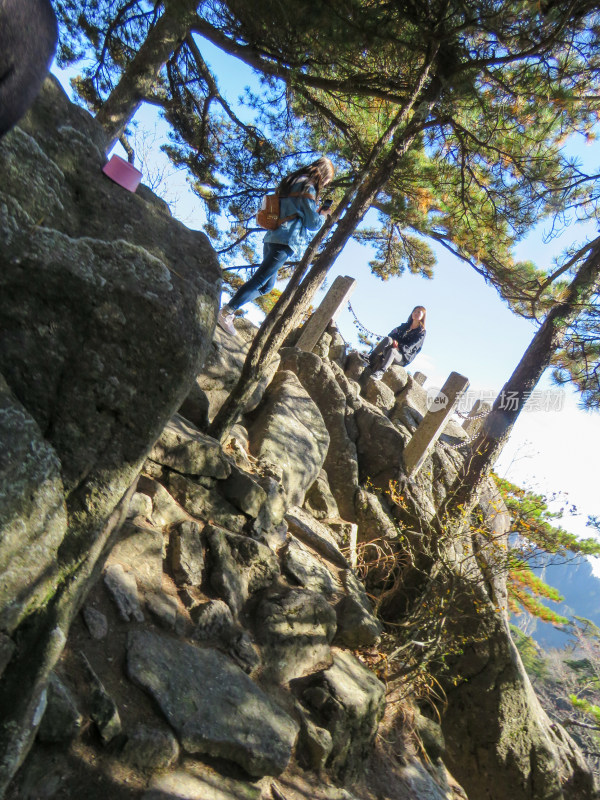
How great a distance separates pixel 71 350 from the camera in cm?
204

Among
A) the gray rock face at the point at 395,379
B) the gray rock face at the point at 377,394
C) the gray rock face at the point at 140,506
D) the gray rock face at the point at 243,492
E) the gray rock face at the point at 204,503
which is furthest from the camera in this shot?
the gray rock face at the point at 395,379

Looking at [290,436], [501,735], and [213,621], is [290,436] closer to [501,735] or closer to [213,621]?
[213,621]

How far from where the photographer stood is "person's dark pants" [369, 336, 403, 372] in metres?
9.66

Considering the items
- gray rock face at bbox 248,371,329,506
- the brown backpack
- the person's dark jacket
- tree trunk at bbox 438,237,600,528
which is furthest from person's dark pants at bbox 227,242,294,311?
the person's dark jacket

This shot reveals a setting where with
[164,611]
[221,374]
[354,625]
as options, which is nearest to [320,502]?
[354,625]

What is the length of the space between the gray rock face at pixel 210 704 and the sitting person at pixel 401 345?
7.23 metres

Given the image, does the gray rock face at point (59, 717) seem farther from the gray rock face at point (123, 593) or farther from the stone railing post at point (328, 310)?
the stone railing post at point (328, 310)

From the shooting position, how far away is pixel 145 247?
7.82 feet

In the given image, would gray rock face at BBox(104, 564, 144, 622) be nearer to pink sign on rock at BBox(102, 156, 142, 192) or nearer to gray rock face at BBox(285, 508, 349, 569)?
pink sign on rock at BBox(102, 156, 142, 192)

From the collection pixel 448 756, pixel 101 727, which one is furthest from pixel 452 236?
pixel 101 727

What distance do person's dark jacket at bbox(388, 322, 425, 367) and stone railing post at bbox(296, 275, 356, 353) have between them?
203cm

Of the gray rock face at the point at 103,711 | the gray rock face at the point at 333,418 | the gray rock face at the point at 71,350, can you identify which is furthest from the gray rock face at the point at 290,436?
the gray rock face at the point at 71,350

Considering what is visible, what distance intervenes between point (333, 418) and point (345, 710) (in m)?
4.52

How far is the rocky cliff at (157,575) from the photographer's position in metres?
1.91
